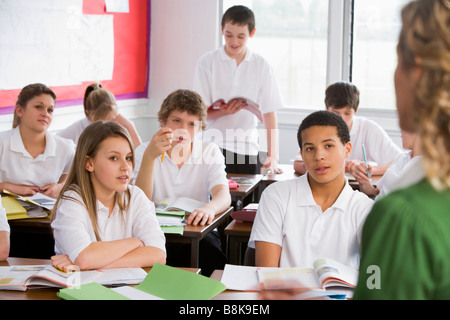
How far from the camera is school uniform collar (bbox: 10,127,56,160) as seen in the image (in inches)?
132

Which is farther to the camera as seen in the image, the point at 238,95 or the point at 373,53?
the point at 373,53

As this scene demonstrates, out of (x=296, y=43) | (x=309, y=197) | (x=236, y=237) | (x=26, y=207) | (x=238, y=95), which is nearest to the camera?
(x=309, y=197)

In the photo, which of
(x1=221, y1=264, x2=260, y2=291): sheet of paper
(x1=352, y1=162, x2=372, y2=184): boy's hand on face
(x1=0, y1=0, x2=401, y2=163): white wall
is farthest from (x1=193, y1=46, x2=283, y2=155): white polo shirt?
(x1=221, y1=264, x2=260, y2=291): sheet of paper

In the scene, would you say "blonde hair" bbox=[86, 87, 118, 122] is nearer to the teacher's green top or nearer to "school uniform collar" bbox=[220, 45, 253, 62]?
"school uniform collar" bbox=[220, 45, 253, 62]

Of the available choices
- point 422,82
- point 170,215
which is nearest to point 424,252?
point 422,82

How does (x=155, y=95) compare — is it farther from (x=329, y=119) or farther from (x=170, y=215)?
(x=329, y=119)

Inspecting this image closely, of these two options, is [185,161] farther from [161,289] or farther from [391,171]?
[161,289]

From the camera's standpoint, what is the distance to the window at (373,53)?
5.93 metres

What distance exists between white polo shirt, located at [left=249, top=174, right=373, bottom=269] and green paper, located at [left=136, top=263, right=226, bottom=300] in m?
0.53

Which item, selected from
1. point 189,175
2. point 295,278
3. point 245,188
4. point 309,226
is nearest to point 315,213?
point 309,226

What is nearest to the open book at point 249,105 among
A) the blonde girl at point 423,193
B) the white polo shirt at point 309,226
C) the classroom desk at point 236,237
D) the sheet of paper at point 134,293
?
the classroom desk at point 236,237

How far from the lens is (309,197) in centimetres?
222

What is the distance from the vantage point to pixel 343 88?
13.0ft

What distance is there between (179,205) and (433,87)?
2252mm
